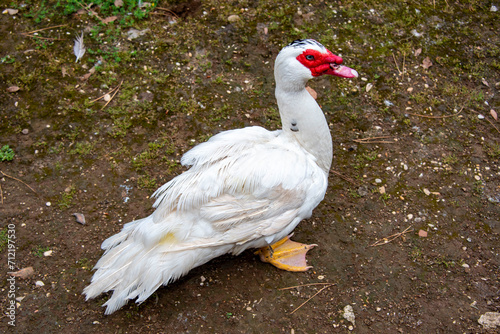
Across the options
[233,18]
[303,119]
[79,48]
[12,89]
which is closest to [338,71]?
[303,119]

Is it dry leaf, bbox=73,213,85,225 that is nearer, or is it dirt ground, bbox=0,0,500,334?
dirt ground, bbox=0,0,500,334

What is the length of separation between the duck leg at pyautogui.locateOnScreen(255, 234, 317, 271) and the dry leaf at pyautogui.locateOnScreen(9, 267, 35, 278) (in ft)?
5.95

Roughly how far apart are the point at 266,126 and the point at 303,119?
1219 mm

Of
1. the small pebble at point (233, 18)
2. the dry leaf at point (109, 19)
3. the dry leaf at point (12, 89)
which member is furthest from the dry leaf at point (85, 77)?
the small pebble at point (233, 18)

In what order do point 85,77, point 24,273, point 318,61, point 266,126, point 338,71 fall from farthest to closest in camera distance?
point 85,77, point 266,126, point 24,273, point 338,71, point 318,61

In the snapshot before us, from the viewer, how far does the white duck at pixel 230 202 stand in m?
2.56

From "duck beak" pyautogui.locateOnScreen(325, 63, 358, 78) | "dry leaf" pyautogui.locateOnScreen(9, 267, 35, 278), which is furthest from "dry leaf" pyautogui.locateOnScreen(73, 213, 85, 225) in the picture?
"duck beak" pyautogui.locateOnScreen(325, 63, 358, 78)

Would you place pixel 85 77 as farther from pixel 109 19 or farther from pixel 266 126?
pixel 266 126

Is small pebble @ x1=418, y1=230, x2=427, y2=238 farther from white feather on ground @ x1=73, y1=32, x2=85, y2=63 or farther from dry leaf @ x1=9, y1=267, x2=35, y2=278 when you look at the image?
white feather on ground @ x1=73, y1=32, x2=85, y2=63

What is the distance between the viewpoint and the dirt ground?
286cm

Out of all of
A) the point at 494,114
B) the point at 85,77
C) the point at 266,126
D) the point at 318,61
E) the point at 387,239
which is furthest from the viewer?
the point at 85,77

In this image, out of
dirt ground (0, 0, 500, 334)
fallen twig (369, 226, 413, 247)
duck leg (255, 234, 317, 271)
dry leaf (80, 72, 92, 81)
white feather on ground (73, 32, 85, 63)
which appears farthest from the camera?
white feather on ground (73, 32, 85, 63)

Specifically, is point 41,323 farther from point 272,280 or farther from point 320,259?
point 320,259

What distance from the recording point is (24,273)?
9.72 ft
